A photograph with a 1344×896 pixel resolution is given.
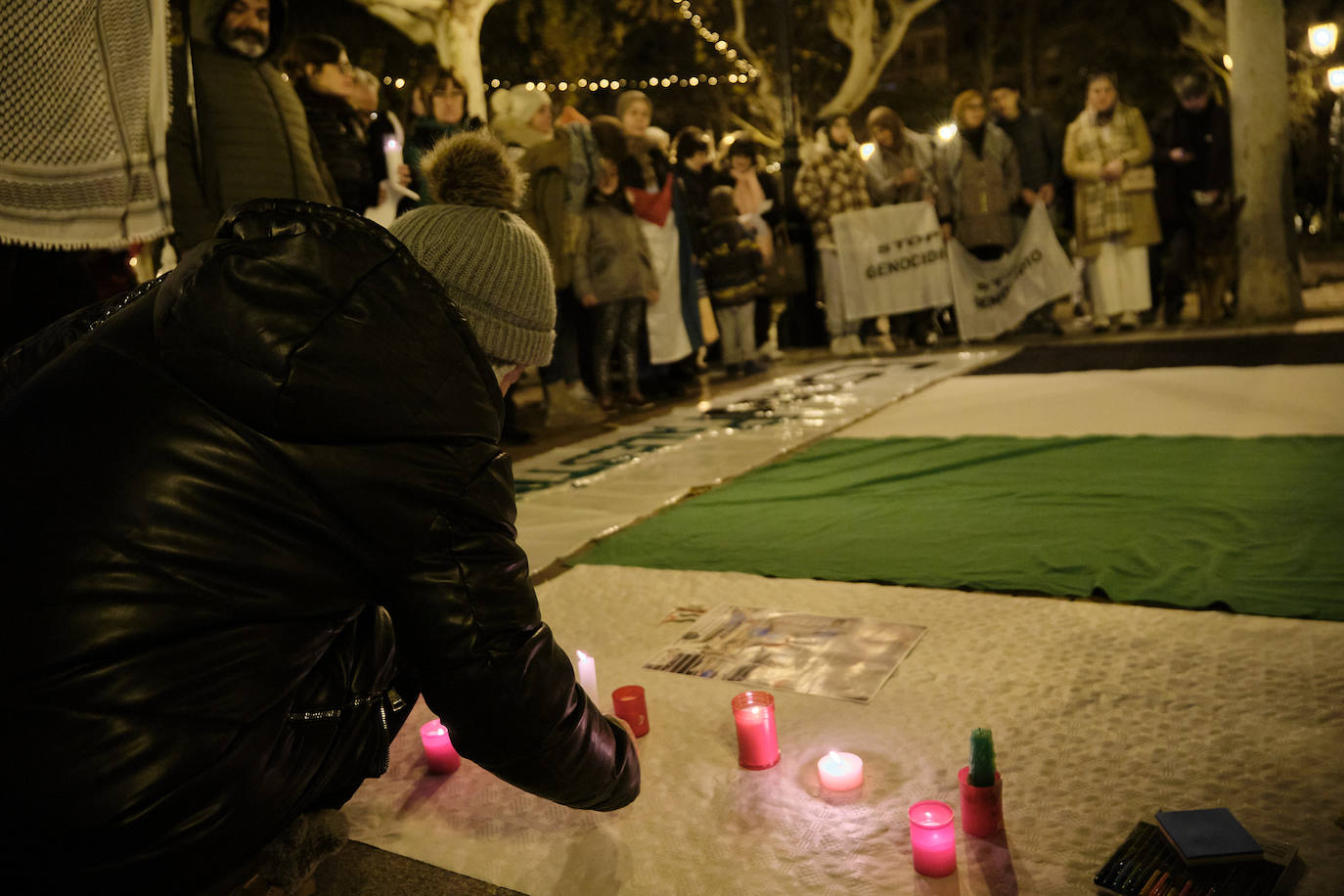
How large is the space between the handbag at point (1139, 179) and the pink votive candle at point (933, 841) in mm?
7474

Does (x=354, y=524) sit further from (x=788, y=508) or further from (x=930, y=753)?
(x=788, y=508)

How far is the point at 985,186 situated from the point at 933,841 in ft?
24.7

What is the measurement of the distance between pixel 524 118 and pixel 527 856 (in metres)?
5.12

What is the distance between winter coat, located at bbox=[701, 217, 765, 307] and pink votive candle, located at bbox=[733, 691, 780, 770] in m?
5.82

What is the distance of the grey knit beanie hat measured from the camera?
4.80 ft

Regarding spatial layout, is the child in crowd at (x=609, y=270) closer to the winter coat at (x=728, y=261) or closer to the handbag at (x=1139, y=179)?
the winter coat at (x=728, y=261)

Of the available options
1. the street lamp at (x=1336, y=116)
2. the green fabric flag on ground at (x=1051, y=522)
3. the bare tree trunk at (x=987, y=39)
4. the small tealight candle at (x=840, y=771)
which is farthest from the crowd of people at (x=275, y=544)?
the bare tree trunk at (x=987, y=39)

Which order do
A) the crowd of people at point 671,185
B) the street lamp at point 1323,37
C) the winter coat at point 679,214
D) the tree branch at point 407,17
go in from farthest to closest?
the street lamp at point 1323,37, the tree branch at point 407,17, the winter coat at point 679,214, the crowd of people at point 671,185

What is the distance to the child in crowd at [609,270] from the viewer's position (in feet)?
20.0

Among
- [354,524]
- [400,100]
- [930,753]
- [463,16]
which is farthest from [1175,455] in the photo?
[400,100]

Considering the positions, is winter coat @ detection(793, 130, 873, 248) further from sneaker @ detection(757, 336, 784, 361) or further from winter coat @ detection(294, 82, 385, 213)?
winter coat @ detection(294, 82, 385, 213)

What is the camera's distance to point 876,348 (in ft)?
28.6

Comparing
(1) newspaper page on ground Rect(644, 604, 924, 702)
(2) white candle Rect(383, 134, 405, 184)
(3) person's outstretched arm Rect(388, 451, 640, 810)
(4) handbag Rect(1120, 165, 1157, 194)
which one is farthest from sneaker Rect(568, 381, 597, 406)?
(3) person's outstretched arm Rect(388, 451, 640, 810)

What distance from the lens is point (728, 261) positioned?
749 centimetres
